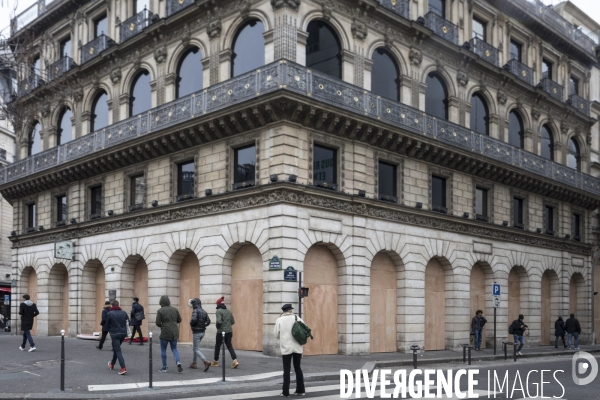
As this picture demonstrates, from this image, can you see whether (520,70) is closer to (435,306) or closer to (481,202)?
(481,202)

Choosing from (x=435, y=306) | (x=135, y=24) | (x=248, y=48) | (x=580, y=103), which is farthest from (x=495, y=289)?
(x=580, y=103)

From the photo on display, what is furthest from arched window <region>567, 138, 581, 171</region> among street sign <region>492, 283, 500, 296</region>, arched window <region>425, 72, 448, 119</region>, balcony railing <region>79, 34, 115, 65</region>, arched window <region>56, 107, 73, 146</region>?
arched window <region>56, 107, 73, 146</region>

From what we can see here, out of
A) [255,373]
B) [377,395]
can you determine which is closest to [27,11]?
[255,373]

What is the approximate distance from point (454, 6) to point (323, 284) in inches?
613

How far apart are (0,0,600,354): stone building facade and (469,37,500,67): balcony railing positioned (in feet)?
0.86

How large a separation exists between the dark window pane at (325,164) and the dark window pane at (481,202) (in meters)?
9.59

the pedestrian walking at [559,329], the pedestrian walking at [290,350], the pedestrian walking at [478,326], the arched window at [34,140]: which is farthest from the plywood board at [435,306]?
the arched window at [34,140]

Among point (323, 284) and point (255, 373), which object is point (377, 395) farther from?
point (323, 284)

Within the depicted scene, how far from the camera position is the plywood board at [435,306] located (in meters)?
29.2

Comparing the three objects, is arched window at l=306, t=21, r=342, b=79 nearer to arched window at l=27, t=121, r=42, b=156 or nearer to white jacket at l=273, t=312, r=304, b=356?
white jacket at l=273, t=312, r=304, b=356

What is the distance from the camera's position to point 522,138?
36562 millimetres

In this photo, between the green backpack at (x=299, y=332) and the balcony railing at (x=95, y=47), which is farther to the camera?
the balcony railing at (x=95, y=47)

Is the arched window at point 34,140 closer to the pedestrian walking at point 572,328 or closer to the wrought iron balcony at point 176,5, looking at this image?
the wrought iron balcony at point 176,5

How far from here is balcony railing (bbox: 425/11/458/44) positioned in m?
30.2
